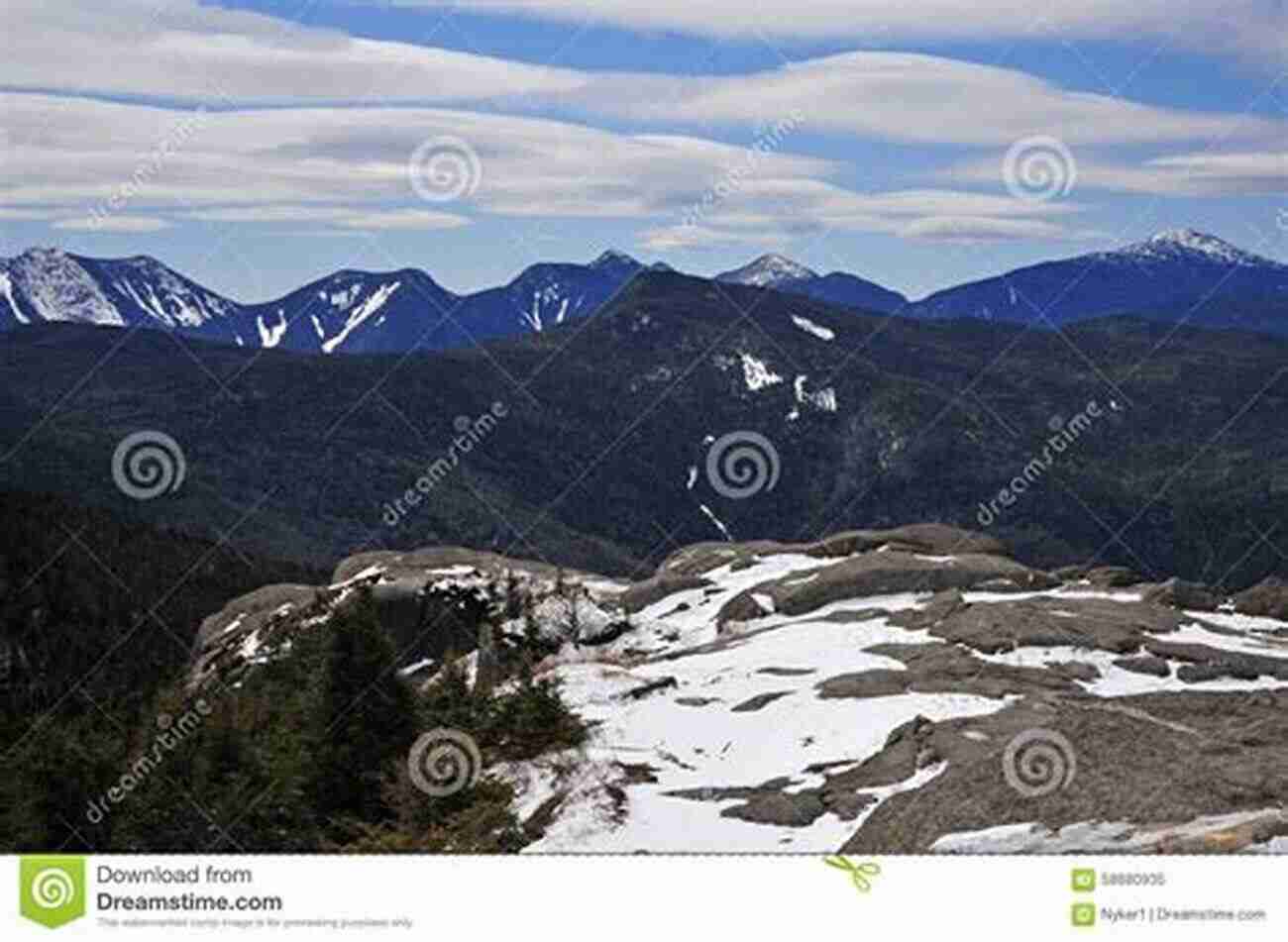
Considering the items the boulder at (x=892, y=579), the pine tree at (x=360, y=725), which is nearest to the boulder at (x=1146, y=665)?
the boulder at (x=892, y=579)

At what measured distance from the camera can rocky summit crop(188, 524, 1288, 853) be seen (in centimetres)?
1612

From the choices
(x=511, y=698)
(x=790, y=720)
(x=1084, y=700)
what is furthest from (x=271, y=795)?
(x=1084, y=700)

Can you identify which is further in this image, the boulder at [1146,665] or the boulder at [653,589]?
the boulder at [653,589]

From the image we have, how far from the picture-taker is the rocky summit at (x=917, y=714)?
635 inches

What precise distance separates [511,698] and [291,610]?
28.7 m
